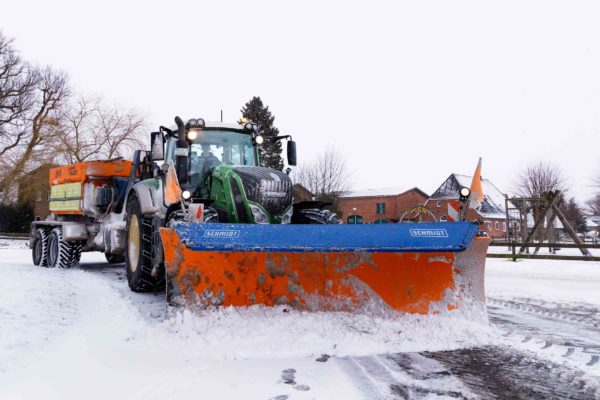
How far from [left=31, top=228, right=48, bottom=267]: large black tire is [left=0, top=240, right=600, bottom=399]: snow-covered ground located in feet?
17.7

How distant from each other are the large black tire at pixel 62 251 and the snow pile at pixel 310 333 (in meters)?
6.79

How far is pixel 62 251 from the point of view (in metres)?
9.80

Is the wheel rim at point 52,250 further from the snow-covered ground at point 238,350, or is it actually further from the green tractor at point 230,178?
the green tractor at point 230,178

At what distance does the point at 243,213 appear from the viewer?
525cm

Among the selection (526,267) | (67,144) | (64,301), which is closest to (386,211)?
(67,144)

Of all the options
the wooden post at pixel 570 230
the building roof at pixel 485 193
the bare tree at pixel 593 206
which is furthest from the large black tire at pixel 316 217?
the bare tree at pixel 593 206

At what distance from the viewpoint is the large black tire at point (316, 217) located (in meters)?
5.54

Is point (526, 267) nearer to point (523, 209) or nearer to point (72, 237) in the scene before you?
point (523, 209)

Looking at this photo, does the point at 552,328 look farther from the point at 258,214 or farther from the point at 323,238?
the point at 258,214

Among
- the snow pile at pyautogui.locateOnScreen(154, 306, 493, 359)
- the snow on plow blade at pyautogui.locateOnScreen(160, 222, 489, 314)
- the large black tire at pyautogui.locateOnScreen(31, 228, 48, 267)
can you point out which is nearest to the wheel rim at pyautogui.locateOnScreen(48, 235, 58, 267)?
the large black tire at pyautogui.locateOnScreen(31, 228, 48, 267)

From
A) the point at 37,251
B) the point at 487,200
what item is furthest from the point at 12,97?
the point at 487,200

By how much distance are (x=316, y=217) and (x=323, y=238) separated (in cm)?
165

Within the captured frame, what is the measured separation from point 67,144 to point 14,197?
6.86 m

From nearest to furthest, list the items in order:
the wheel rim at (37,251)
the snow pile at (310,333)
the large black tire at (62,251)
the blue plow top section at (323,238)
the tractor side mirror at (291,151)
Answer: the snow pile at (310,333) → the blue plow top section at (323,238) → the tractor side mirror at (291,151) → the large black tire at (62,251) → the wheel rim at (37,251)
